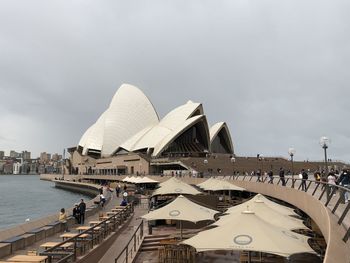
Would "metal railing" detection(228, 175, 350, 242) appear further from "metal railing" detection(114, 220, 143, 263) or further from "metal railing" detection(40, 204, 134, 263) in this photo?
"metal railing" detection(40, 204, 134, 263)

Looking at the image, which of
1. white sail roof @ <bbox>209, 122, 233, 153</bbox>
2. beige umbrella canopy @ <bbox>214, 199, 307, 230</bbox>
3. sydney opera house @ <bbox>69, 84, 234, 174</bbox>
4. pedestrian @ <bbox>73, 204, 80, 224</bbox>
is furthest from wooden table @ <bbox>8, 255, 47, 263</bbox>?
white sail roof @ <bbox>209, 122, 233, 153</bbox>

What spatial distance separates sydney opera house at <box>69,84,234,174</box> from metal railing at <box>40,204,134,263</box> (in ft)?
146

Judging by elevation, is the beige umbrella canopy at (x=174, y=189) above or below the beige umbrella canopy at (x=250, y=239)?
above

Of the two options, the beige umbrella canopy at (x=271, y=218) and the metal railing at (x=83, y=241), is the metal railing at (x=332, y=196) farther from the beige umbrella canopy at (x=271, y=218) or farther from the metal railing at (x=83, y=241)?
the metal railing at (x=83, y=241)

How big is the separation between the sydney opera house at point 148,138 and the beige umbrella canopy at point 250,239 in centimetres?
5175

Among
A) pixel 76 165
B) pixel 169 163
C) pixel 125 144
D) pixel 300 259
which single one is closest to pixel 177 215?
pixel 300 259

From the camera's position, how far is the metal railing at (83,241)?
28.5 feet

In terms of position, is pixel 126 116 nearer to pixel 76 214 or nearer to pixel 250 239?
pixel 76 214

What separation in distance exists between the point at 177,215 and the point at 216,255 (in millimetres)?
1710

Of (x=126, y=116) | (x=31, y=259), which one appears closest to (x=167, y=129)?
(x=126, y=116)

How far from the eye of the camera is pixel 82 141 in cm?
10225

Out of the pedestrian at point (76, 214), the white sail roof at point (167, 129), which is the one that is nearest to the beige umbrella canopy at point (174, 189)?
the pedestrian at point (76, 214)

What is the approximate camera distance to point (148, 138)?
76938 mm

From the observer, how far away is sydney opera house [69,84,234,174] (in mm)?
69562
